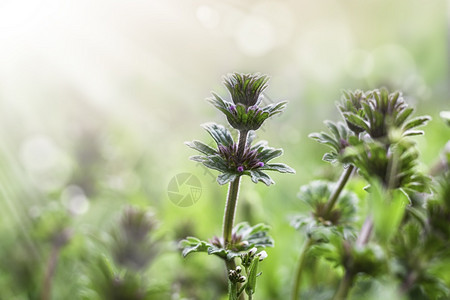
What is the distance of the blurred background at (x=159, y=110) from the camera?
752mm

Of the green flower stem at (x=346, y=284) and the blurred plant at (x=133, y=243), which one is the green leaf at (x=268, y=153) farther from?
the blurred plant at (x=133, y=243)

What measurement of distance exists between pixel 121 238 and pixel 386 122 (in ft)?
1.29

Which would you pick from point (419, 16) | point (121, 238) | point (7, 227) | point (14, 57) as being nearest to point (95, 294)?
point (121, 238)

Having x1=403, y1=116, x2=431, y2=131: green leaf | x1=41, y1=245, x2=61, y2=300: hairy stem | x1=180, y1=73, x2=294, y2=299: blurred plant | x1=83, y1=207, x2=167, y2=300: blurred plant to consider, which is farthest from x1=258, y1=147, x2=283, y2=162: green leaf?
x1=41, y1=245, x2=61, y2=300: hairy stem

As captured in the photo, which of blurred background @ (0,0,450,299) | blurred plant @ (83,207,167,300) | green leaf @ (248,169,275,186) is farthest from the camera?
blurred background @ (0,0,450,299)

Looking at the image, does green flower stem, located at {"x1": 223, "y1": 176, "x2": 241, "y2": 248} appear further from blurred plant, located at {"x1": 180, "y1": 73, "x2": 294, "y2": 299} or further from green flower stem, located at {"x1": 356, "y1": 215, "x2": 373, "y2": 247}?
green flower stem, located at {"x1": 356, "y1": 215, "x2": 373, "y2": 247}

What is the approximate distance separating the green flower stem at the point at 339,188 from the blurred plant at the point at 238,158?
0.07m

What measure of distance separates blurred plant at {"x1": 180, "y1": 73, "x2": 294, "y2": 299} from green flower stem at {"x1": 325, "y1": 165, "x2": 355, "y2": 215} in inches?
2.7

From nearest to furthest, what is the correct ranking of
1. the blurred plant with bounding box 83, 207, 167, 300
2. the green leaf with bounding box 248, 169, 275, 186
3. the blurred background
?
the green leaf with bounding box 248, 169, 275, 186, the blurred plant with bounding box 83, 207, 167, 300, the blurred background

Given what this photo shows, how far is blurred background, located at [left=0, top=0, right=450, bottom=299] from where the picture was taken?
752 mm

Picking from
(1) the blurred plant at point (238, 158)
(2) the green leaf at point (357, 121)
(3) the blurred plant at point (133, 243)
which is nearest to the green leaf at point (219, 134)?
(1) the blurred plant at point (238, 158)

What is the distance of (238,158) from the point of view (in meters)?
0.42

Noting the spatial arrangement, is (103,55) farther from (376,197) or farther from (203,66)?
(376,197)

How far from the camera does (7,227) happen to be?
96cm
